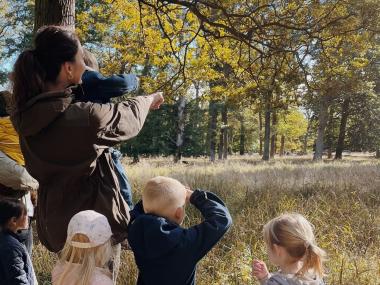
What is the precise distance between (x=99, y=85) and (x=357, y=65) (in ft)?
17.4

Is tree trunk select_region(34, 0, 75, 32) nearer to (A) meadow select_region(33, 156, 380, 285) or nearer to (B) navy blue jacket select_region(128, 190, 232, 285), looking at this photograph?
(A) meadow select_region(33, 156, 380, 285)

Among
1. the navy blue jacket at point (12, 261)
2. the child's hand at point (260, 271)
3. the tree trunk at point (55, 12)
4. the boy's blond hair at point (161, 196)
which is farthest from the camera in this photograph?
the tree trunk at point (55, 12)

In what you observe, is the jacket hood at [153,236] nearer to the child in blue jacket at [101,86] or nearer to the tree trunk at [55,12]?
the child in blue jacket at [101,86]

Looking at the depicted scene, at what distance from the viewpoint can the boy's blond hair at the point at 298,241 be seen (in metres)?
2.08

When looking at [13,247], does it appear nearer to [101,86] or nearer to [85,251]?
[85,251]

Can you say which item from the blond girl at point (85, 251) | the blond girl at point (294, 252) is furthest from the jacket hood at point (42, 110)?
the blond girl at point (294, 252)

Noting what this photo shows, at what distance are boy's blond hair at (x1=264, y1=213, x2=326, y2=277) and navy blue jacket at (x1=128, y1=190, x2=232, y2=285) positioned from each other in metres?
0.29

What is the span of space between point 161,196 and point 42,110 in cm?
68

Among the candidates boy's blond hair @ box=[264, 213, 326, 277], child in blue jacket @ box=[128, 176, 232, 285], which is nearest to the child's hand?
boy's blond hair @ box=[264, 213, 326, 277]

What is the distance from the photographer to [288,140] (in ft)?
198

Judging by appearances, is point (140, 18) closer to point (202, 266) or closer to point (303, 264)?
point (202, 266)

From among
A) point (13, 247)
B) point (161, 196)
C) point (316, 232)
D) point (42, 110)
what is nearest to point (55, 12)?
point (13, 247)

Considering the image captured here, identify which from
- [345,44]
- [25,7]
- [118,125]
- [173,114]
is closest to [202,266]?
[118,125]

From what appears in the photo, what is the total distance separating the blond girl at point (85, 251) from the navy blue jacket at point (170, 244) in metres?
0.14
